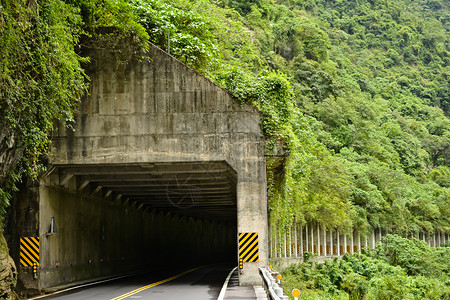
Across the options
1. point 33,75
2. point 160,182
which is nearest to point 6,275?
point 33,75

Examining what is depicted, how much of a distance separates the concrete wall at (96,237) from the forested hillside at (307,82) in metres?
2.96

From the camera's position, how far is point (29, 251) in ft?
71.3

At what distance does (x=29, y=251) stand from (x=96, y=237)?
7609mm

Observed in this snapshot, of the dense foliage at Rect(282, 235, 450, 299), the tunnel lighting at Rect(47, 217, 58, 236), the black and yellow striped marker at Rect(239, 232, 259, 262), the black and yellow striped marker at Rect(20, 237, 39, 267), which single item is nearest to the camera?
the black and yellow striped marker at Rect(20, 237, 39, 267)

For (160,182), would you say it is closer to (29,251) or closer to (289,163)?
(289,163)

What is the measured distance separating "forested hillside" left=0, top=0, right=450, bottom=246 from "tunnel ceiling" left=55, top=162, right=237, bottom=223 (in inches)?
109

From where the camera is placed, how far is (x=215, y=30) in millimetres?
33031

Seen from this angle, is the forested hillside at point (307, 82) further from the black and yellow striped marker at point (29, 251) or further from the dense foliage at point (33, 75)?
the black and yellow striped marker at point (29, 251)

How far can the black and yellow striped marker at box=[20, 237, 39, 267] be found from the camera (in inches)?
853

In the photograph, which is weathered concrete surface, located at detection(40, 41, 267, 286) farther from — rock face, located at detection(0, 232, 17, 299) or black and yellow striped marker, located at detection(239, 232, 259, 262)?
rock face, located at detection(0, 232, 17, 299)

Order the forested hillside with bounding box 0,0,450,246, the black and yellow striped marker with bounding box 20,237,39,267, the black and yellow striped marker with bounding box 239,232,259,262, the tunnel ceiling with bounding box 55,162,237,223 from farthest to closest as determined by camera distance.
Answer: the tunnel ceiling with bounding box 55,162,237,223, the black and yellow striped marker with bounding box 239,232,259,262, the black and yellow striped marker with bounding box 20,237,39,267, the forested hillside with bounding box 0,0,450,246

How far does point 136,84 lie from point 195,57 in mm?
3824

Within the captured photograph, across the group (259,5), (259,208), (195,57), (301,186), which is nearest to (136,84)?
(195,57)

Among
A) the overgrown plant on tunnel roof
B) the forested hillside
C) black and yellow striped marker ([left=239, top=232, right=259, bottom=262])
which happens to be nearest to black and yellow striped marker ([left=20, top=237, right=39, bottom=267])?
the forested hillside
